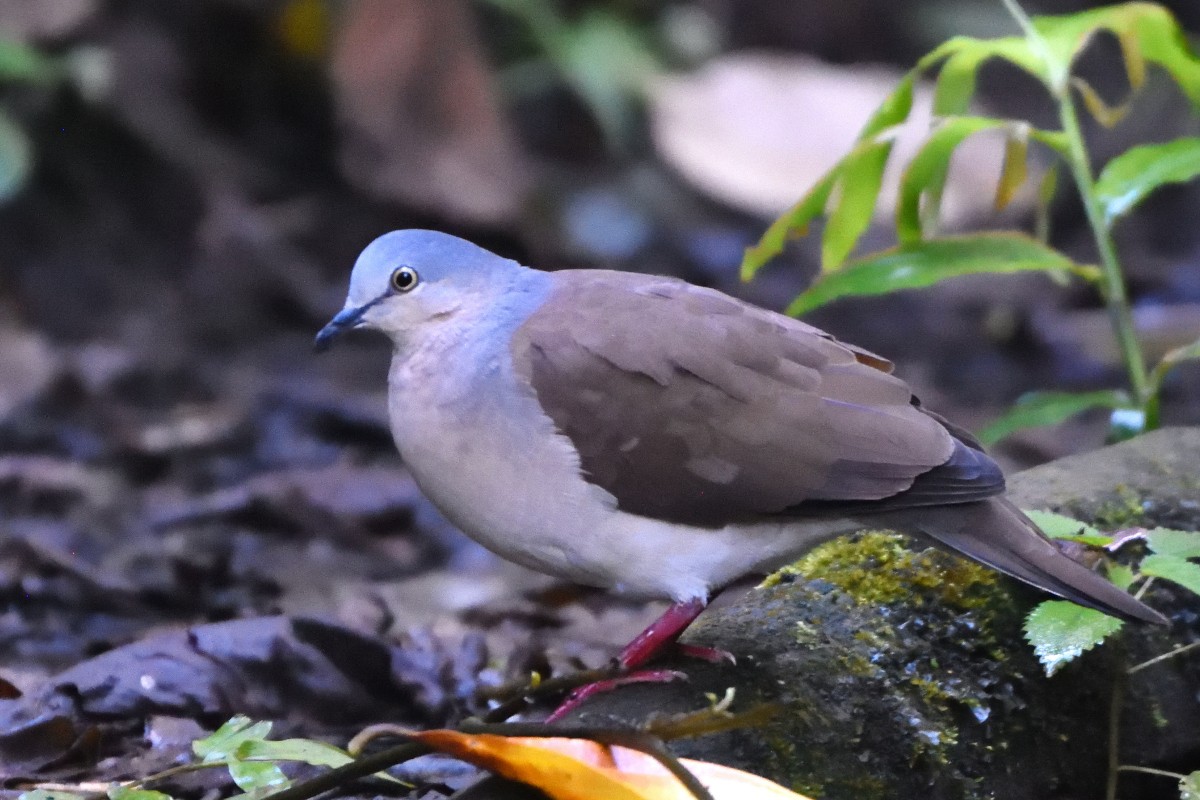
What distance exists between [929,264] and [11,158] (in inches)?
192

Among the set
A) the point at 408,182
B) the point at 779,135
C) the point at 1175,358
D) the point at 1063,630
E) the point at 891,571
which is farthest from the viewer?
the point at 779,135

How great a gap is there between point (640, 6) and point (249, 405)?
4.63 meters

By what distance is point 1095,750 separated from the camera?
2887mm

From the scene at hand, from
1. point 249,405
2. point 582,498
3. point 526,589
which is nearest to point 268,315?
point 249,405

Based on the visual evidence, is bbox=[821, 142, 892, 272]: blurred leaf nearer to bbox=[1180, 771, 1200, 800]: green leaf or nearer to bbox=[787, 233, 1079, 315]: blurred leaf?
bbox=[787, 233, 1079, 315]: blurred leaf

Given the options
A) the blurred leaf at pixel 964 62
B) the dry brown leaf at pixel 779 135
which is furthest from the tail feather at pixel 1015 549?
the dry brown leaf at pixel 779 135

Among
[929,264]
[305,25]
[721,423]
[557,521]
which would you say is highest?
[305,25]

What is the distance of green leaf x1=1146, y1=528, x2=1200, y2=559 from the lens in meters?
2.79

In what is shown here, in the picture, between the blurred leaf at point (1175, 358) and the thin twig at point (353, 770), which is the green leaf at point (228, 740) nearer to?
the thin twig at point (353, 770)

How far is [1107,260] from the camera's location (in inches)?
158

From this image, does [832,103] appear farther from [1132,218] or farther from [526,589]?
[526,589]

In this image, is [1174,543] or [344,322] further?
[344,322]

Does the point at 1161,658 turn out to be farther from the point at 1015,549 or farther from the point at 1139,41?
the point at 1139,41

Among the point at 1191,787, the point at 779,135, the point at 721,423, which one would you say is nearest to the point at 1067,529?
the point at 1191,787
